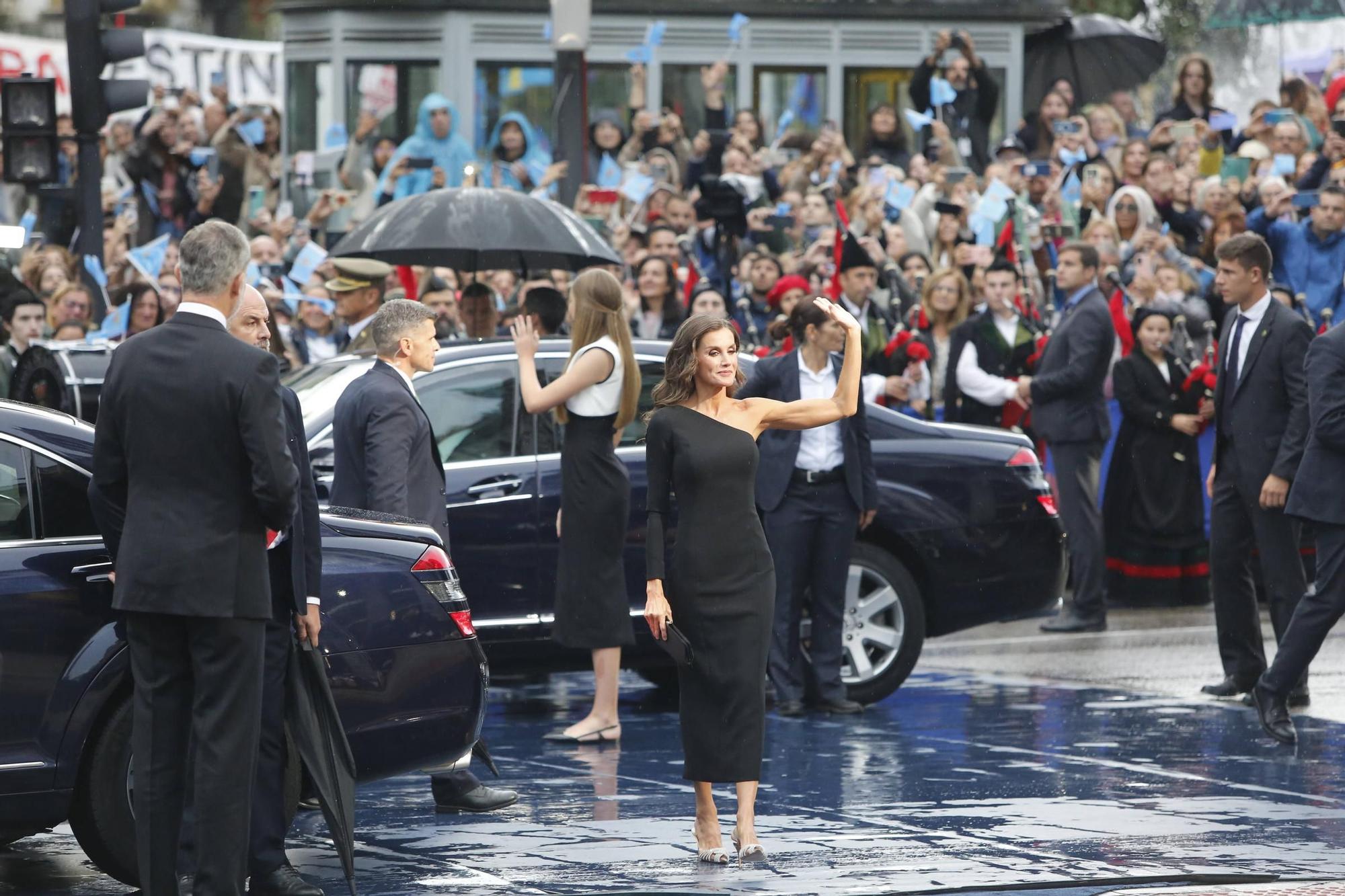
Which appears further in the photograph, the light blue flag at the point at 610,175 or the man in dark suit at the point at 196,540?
the light blue flag at the point at 610,175

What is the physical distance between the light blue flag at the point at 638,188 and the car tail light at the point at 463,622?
11.1m

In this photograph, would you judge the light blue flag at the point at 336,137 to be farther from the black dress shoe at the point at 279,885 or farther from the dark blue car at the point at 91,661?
the black dress shoe at the point at 279,885

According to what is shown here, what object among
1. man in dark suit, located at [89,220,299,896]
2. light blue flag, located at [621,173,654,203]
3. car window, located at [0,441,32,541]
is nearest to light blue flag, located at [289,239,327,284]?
light blue flag, located at [621,173,654,203]

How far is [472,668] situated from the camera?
812 centimetres

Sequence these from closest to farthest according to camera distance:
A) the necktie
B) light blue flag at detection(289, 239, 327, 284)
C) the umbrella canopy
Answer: the necktie → light blue flag at detection(289, 239, 327, 284) → the umbrella canopy

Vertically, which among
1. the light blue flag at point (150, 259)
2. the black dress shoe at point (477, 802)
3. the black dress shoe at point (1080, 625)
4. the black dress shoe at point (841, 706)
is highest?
the light blue flag at point (150, 259)

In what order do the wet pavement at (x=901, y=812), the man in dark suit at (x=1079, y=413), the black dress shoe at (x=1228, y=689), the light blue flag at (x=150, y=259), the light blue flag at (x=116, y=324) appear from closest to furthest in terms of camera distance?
the wet pavement at (x=901, y=812)
the black dress shoe at (x=1228, y=689)
the man in dark suit at (x=1079, y=413)
the light blue flag at (x=116, y=324)
the light blue flag at (x=150, y=259)

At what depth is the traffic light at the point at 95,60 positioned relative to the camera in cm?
1488

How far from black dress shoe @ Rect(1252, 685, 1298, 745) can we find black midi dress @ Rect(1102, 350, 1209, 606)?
192 inches

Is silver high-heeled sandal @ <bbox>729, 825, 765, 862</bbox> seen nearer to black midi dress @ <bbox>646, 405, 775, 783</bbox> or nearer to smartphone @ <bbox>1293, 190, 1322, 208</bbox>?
black midi dress @ <bbox>646, 405, 775, 783</bbox>

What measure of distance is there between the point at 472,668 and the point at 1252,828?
2797 mm

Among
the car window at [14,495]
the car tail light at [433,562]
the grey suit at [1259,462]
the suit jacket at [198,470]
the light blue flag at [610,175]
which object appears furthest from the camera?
the light blue flag at [610,175]

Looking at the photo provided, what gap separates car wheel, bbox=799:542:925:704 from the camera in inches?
465

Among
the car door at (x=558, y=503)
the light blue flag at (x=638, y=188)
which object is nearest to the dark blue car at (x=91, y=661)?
the car door at (x=558, y=503)
